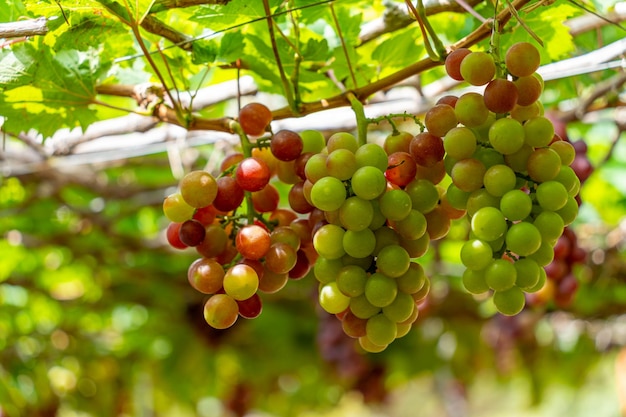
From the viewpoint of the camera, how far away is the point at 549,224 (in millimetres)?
558

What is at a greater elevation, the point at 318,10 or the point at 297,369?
the point at 318,10

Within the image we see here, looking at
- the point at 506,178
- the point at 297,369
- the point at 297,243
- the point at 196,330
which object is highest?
the point at 506,178

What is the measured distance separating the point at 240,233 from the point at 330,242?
0.09 meters

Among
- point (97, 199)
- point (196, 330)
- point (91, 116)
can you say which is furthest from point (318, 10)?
point (196, 330)

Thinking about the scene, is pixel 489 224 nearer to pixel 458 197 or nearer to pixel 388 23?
pixel 458 197

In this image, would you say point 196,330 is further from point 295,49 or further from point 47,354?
point 295,49

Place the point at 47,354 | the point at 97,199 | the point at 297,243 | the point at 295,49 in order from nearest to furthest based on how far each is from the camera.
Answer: the point at 297,243
the point at 295,49
the point at 97,199
the point at 47,354

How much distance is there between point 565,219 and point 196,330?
249 centimetres

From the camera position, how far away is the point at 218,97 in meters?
1.32

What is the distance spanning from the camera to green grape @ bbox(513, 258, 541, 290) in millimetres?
556

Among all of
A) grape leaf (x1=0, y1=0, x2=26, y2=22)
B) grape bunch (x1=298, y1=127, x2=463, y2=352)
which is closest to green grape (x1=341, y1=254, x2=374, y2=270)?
grape bunch (x1=298, y1=127, x2=463, y2=352)

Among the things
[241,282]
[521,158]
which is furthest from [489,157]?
[241,282]

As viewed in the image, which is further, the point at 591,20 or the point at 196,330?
the point at 196,330

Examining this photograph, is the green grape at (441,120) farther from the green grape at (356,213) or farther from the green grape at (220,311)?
the green grape at (220,311)
